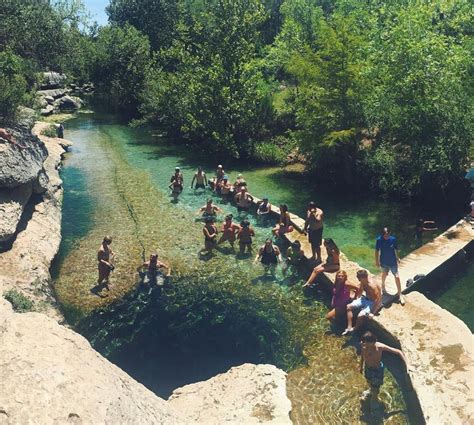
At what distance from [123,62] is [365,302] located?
122 ft

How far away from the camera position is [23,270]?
42.1 feet

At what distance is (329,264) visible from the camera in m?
13.0

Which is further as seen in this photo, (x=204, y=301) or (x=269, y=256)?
(x=269, y=256)

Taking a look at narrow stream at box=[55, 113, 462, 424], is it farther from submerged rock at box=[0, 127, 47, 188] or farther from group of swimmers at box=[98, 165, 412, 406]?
submerged rock at box=[0, 127, 47, 188]

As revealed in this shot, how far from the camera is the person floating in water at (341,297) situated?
11.2 metres

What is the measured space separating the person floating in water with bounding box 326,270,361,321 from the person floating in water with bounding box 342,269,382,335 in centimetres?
27

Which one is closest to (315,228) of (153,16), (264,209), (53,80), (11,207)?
(264,209)

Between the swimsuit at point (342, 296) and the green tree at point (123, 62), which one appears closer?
the swimsuit at point (342, 296)

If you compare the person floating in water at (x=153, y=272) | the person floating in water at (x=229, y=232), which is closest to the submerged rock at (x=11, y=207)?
the person floating in water at (x=153, y=272)

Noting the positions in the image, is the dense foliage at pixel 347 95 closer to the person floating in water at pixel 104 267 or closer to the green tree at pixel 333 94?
the green tree at pixel 333 94

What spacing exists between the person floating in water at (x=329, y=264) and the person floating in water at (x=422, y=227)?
464cm

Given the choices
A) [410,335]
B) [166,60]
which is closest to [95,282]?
[410,335]

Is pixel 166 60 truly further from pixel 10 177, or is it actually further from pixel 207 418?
pixel 207 418

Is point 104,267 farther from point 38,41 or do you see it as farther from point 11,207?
point 38,41
